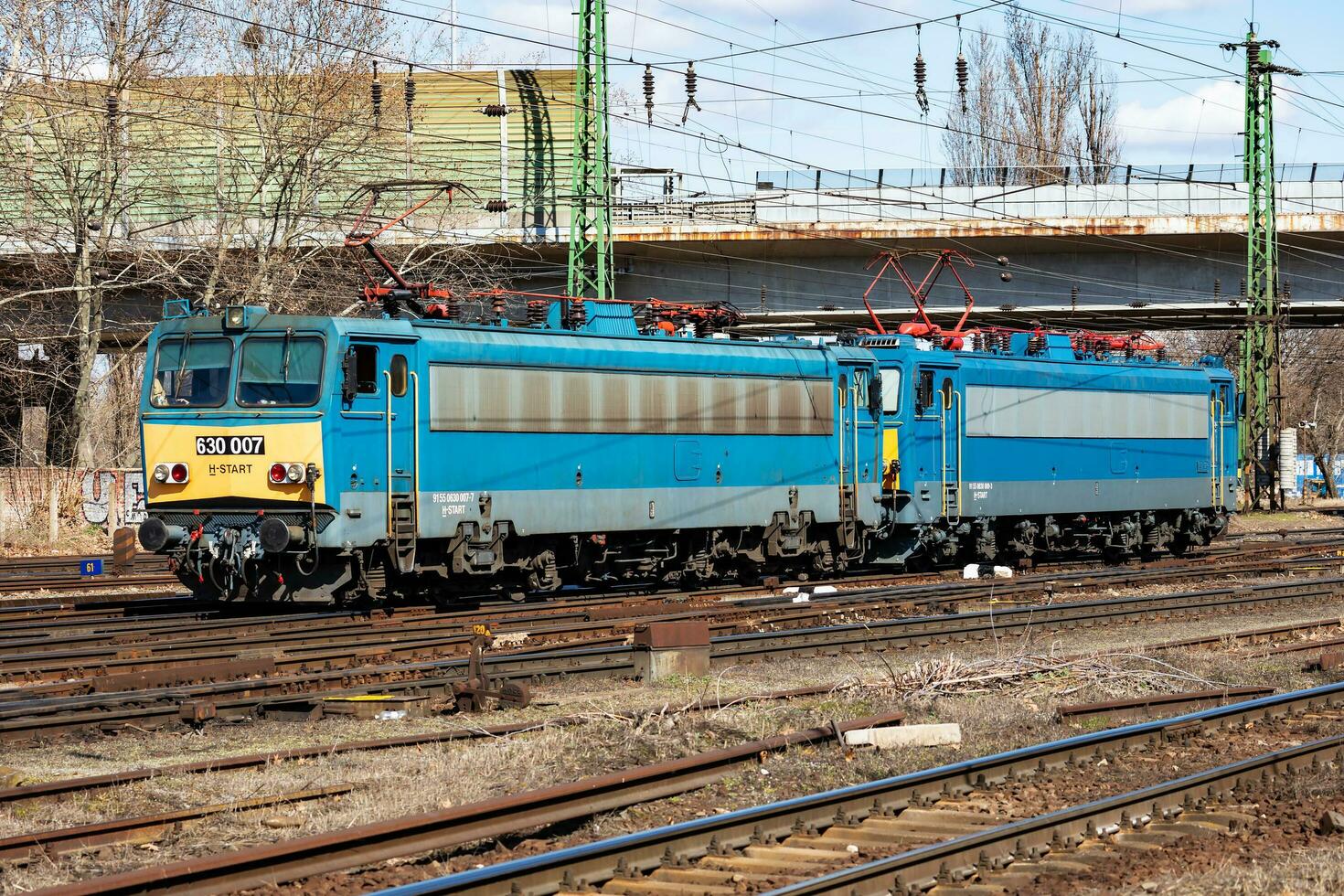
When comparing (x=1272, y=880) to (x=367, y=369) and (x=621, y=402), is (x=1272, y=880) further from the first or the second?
(x=621, y=402)

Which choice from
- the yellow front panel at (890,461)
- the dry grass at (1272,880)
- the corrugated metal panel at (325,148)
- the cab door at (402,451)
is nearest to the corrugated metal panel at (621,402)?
the cab door at (402,451)

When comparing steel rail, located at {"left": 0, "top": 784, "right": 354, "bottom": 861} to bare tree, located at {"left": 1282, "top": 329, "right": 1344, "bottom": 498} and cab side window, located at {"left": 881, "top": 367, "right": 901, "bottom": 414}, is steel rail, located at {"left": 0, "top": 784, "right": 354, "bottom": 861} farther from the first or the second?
bare tree, located at {"left": 1282, "top": 329, "right": 1344, "bottom": 498}

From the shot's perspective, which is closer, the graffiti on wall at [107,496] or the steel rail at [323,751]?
the steel rail at [323,751]

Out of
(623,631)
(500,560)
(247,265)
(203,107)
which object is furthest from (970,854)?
(203,107)

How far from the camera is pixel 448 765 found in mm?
10008

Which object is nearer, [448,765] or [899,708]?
[448,765]

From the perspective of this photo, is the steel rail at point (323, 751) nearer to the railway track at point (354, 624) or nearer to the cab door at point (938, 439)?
the railway track at point (354, 624)

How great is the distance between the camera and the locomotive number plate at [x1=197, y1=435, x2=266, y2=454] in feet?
58.4

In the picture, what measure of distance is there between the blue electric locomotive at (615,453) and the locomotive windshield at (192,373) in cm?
3

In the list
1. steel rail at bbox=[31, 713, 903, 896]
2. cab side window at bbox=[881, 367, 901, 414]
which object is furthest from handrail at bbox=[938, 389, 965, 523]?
steel rail at bbox=[31, 713, 903, 896]

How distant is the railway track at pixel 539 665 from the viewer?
11.8 m

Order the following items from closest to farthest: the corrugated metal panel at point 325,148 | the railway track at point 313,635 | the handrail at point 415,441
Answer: the railway track at point 313,635 < the handrail at point 415,441 < the corrugated metal panel at point 325,148

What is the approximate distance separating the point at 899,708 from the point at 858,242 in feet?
95.0

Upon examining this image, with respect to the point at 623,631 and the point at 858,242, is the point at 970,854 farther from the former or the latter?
the point at 858,242
